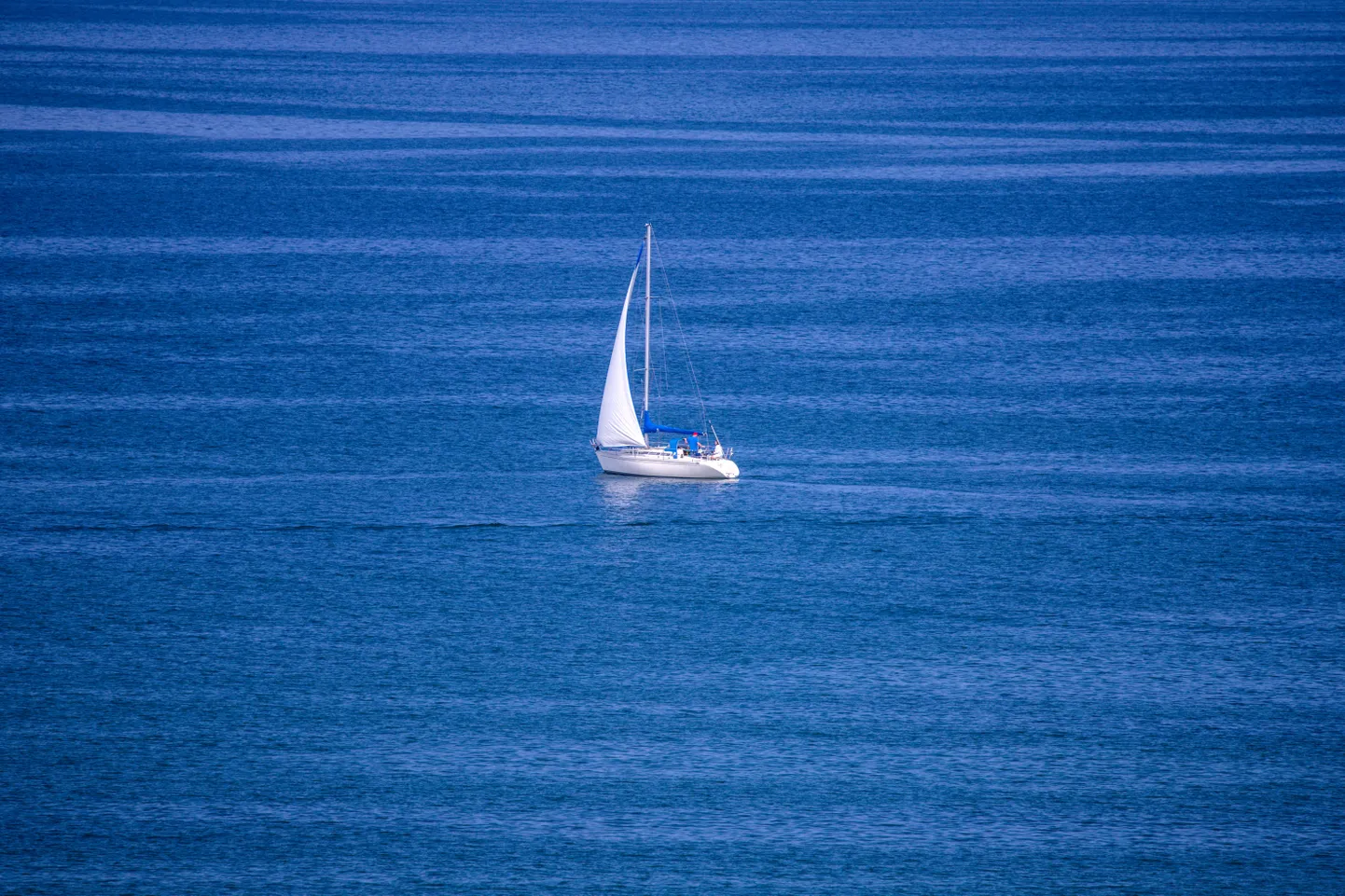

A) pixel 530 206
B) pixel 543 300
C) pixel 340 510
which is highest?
pixel 530 206

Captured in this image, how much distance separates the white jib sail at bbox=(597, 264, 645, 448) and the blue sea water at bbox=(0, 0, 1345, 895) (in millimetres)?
2164

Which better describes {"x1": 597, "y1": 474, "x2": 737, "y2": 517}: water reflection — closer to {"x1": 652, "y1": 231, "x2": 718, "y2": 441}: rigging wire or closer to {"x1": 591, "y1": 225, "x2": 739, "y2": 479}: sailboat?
{"x1": 591, "y1": 225, "x2": 739, "y2": 479}: sailboat

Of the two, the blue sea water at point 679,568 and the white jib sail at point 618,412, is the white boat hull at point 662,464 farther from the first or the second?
the blue sea water at point 679,568

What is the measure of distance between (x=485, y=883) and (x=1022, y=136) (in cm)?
14325

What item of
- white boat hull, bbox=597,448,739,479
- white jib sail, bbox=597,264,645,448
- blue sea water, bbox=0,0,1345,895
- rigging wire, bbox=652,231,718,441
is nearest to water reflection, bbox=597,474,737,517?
blue sea water, bbox=0,0,1345,895

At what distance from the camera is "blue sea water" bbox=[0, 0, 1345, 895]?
53.2m

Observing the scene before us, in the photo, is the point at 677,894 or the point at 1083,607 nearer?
the point at 677,894

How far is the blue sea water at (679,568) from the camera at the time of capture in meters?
53.2

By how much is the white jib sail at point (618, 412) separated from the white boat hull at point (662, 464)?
480mm

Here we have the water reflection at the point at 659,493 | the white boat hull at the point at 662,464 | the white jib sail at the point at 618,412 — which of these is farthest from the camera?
the white boat hull at the point at 662,464

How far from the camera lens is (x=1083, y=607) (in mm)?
68562

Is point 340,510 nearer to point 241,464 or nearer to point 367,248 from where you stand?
point 241,464

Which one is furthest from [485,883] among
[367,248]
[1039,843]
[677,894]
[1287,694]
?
[367,248]

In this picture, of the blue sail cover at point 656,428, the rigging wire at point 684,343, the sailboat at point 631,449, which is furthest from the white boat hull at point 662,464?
the rigging wire at point 684,343
